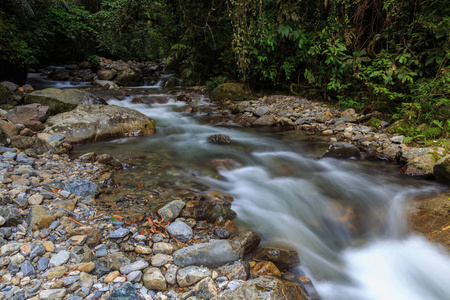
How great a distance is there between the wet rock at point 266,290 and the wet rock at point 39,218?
168cm

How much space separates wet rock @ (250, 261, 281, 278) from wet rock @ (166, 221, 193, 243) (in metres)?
0.71

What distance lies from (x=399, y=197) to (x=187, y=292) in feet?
11.2

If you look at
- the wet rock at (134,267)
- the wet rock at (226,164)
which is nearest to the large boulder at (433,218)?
the wet rock at (226,164)

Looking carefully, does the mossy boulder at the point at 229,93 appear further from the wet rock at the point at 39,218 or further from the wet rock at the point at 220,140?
the wet rock at the point at 39,218


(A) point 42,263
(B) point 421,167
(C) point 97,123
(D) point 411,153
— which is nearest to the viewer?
(A) point 42,263

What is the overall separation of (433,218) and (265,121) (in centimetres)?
464

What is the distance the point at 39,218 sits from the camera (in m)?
2.31

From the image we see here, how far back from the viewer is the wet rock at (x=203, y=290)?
6.35 feet

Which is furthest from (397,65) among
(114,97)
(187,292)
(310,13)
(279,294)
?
(114,97)

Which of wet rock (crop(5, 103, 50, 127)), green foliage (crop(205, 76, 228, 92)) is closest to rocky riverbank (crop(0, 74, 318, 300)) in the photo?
wet rock (crop(5, 103, 50, 127))

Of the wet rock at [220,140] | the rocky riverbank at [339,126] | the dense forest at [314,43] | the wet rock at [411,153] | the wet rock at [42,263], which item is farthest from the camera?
the wet rock at [220,140]

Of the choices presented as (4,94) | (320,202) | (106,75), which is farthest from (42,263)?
(106,75)

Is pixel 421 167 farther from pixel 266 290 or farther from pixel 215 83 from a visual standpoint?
pixel 215 83

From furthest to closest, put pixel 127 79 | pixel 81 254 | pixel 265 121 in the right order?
pixel 127 79
pixel 265 121
pixel 81 254
